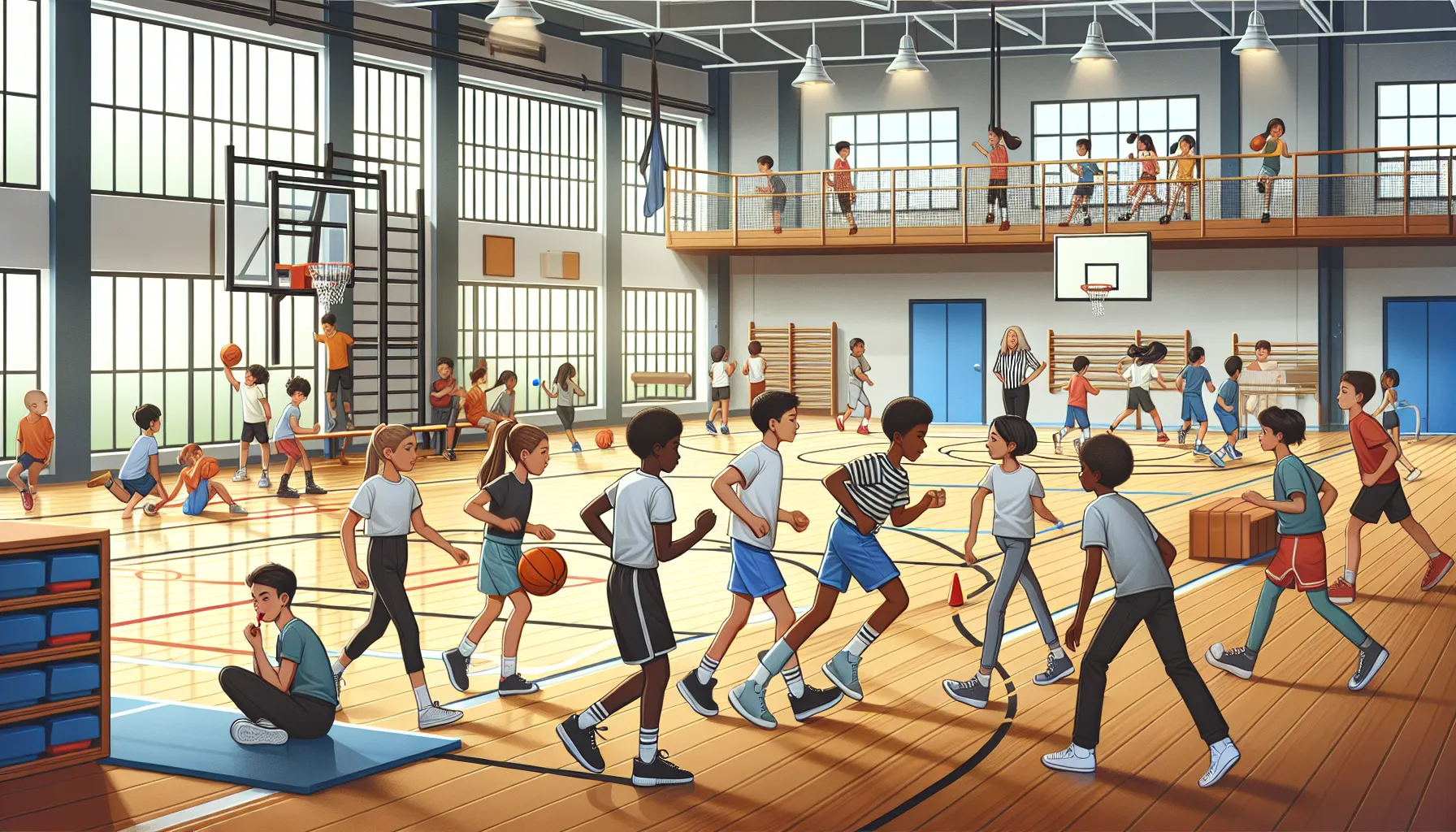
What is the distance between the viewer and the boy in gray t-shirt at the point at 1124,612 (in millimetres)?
5758

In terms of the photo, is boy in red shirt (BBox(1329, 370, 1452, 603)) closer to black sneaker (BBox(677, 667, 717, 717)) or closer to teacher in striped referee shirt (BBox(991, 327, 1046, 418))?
black sneaker (BBox(677, 667, 717, 717))

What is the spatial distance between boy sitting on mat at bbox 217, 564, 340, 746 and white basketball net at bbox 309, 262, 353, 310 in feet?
41.0

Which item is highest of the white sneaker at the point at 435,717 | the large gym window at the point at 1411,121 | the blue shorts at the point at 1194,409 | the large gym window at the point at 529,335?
the large gym window at the point at 1411,121

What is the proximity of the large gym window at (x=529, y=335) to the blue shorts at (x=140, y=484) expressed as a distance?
973 cm

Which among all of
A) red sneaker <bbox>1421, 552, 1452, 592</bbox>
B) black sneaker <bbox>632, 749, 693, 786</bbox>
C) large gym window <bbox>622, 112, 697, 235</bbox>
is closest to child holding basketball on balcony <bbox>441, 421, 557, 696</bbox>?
black sneaker <bbox>632, 749, 693, 786</bbox>

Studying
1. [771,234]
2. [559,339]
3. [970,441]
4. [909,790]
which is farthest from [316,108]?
[909,790]

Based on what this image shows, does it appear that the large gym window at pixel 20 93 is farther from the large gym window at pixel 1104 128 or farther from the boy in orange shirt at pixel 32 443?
the large gym window at pixel 1104 128

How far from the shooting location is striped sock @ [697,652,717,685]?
6.88m

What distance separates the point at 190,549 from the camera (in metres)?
12.4

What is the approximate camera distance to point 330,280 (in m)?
18.8

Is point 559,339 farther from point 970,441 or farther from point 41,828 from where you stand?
point 41,828

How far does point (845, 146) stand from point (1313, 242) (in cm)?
870

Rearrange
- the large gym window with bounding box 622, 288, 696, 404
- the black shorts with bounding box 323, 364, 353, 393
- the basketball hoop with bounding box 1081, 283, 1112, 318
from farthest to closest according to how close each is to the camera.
→ the large gym window with bounding box 622, 288, 696, 404
the basketball hoop with bounding box 1081, 283, 1112, 318
the black shorts with bounding box 323, 364, 353, 393

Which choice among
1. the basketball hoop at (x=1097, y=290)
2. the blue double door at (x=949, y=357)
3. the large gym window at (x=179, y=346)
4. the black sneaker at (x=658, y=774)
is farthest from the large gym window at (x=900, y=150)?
the black sneaker at (x=658, y=774)
